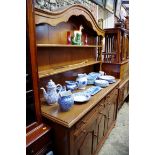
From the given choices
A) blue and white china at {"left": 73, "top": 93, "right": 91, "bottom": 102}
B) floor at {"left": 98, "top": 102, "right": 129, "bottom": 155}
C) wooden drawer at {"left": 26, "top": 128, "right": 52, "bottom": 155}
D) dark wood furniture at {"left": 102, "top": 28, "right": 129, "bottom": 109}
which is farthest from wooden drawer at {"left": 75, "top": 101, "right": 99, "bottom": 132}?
dark wood furniture at {"left": 102, "top": 28, "right": 129, "bottom": 109}

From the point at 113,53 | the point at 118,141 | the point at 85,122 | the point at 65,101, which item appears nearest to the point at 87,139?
the point at 85,122

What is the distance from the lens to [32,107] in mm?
1093

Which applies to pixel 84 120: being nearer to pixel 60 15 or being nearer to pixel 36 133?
pixel 36 133

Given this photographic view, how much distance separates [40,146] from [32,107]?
11.9 inches

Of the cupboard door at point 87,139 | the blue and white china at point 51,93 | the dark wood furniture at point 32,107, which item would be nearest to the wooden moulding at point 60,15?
the dark wood furniture at point 32,107

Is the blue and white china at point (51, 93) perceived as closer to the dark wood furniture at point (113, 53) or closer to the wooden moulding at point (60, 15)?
the wooden moulding at point (60, 15)

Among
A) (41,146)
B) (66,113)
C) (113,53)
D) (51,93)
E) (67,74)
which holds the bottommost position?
(41,146)

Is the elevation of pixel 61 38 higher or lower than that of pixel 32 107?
higher

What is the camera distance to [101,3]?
277 centimetres
